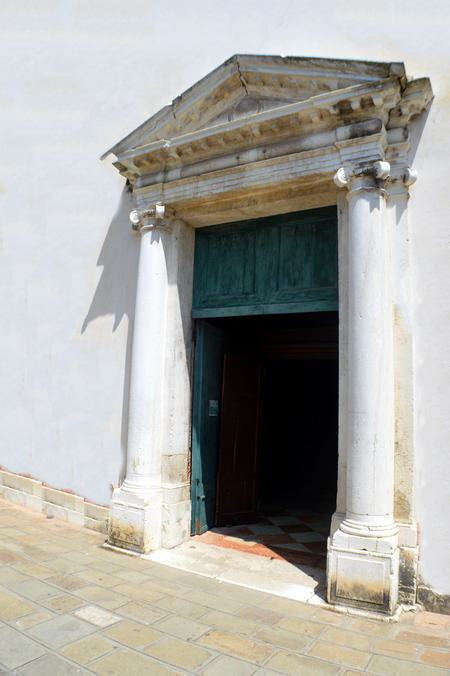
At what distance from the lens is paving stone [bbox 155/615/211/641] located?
9.93 ft

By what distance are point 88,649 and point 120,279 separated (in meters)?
3.88

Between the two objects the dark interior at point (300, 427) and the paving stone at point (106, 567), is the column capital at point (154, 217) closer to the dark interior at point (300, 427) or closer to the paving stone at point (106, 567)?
the paving stone at point (106, 567)

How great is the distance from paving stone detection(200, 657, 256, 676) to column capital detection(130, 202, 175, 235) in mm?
3962

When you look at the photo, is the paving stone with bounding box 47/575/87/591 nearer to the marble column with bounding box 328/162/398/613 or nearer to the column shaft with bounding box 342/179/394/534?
the marble column with bounding box 328/162/398/613

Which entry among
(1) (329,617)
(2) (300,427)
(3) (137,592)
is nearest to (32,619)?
(3) (137,592)

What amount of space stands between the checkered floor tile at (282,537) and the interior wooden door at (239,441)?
234 millimetres

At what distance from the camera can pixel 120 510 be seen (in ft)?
15.8

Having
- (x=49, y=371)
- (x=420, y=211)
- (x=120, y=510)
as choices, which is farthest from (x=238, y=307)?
(x=49, y=371)

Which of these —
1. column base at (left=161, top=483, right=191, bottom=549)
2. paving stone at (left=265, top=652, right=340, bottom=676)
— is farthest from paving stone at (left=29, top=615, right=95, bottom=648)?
column base at (left=161, top=483, right=191, bottom=549)

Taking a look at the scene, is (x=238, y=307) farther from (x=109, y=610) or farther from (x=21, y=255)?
(x=21, y=255)

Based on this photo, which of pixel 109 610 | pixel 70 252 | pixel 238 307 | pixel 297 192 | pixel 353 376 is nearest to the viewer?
A: pixel 109 610

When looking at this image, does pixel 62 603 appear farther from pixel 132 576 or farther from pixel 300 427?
pixel 300 427

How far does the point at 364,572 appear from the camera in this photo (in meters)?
3.51

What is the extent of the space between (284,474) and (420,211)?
272 inches
